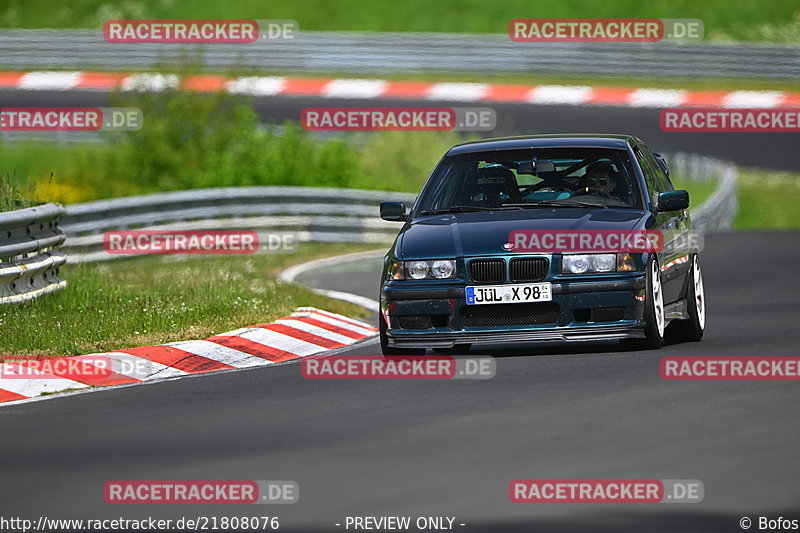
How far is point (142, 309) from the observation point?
14.1 metres

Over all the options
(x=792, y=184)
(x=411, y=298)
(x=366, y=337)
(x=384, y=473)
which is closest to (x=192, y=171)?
(x=792, y=184)

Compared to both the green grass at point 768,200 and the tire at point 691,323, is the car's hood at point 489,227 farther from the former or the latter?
the green grass at point 768,200

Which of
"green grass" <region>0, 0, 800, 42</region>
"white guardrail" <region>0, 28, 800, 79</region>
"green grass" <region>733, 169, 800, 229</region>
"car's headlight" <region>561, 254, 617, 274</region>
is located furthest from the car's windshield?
"green grass" <region>0, 0, 800, 42</region>

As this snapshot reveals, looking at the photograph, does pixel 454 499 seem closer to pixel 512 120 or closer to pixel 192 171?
pixel 192 171

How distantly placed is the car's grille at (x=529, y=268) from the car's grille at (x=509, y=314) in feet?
0.57

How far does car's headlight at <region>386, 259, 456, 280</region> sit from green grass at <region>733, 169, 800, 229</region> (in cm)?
1952

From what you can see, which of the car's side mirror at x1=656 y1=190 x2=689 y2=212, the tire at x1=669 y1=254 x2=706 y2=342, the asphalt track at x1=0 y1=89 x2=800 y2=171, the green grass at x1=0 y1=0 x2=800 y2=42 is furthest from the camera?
the green grass at x1=0 y1=0 x2=800 y2=42

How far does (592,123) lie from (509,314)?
993 inches

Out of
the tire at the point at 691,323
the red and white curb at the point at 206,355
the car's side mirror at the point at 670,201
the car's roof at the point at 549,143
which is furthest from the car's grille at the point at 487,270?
the red and white curb at the point at 206,355

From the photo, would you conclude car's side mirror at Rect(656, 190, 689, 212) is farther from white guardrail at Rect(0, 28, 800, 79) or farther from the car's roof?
white guardrail at Rect(0, 28, 800, 79)

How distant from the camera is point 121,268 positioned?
69.5 feet

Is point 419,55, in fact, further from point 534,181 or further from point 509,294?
point 509,294

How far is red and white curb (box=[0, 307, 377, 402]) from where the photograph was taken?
1111cm

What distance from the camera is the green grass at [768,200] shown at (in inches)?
1199
